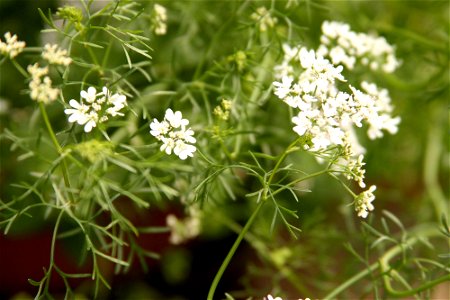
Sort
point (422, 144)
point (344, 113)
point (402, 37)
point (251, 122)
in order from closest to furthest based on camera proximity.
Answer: point (344, 113), point (251, 122), point (402, 37), point (422, 144)

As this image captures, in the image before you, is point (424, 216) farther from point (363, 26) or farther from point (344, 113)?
point (344, 113)

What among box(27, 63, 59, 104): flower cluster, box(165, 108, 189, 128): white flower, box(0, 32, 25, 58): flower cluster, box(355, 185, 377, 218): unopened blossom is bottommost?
box(27, 63, 59, 104): flower cluster

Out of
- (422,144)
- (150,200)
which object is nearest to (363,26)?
(422,144)

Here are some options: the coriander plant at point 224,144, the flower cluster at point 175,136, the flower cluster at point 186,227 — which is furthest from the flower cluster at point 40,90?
the flower cluster at point 186,227

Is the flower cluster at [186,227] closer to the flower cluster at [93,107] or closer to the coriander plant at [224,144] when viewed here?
the coriander plant at [224,144]

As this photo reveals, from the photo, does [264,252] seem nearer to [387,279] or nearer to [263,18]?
[387,279]

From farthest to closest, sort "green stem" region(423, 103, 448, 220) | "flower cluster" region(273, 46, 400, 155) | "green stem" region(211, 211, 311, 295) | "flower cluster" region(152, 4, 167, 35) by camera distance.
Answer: "green stem" region(423, 103, 448, 220) → "green stem" region(211, 211, 311, 295) → "flower cluster" region(152, 4, 167, 35) → "flower cluster" region(273, 46, 400, 155)

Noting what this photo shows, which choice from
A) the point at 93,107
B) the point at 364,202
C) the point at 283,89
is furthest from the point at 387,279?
the point at 93,107

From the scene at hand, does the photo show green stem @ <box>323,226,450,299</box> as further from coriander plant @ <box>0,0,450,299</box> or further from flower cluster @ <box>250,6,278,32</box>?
flower cluster @ <box>250,6,278,32</box>

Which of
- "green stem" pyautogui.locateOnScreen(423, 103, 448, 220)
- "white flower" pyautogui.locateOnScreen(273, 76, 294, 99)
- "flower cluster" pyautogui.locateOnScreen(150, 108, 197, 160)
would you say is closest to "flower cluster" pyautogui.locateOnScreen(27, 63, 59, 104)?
"flower cluster" pyautogui.locateOnScreen(150, 108, 197, 160)
